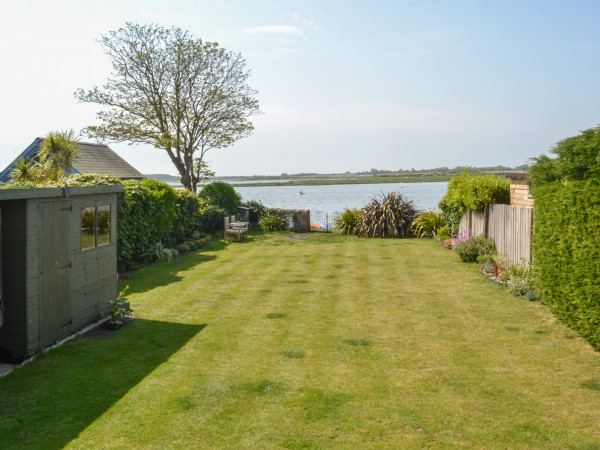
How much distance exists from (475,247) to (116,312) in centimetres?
1155

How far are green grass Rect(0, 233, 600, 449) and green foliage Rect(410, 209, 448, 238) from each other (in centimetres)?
1123

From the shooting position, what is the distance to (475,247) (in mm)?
15297

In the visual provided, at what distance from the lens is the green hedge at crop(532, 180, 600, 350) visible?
700cm

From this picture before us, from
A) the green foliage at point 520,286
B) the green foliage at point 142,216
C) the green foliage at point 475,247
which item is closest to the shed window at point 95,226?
the green foliage at point 142,216

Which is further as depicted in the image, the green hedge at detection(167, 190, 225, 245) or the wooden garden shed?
the green hedge at detection(167, 190, 225, 245)

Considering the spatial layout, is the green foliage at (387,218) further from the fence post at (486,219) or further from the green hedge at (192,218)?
the green hedge at (192,218)

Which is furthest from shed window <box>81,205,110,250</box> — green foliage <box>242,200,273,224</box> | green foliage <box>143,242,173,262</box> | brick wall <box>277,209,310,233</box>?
green foliage <box>242,200,273,224</box>

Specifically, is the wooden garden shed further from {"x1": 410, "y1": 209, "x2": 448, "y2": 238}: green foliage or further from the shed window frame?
{"x1": 410, "y1": 209, "x2": 448, "y2": 238}: green foliage

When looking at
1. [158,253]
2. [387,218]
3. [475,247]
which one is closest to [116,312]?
[158,253]

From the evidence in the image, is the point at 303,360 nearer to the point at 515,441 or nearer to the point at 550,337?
the point at 515,441

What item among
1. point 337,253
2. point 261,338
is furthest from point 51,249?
point 337,253

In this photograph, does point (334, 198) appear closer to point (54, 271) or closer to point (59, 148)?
point (59, 148)

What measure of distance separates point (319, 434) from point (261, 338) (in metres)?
3.40

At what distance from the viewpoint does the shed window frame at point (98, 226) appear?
28.4 ft
